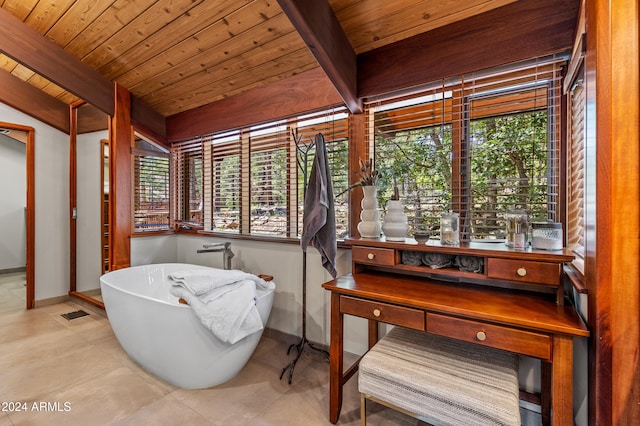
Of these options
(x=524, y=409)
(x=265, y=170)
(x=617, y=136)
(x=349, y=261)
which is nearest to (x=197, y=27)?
(x=265, y=170)

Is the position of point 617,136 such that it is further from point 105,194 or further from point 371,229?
point 105,194

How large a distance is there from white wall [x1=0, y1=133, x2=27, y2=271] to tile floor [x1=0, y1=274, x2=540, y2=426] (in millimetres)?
3375

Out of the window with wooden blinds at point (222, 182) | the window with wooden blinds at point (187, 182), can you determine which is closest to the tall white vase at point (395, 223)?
the window with wooden blinds at point (222, 182)

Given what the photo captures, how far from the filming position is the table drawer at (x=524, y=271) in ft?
4.07

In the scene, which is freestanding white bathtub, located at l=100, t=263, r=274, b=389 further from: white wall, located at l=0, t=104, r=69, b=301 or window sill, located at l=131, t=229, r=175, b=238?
white wall, located at l=0, t=104, r=69, b=301

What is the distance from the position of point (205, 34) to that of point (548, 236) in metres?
2.48

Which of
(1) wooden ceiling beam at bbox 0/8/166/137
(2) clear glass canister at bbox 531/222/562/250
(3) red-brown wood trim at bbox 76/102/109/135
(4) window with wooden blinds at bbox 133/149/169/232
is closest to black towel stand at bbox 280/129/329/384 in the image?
(2) clear glass canister at bbox 531/222/562/250

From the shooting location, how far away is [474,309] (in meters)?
1.20

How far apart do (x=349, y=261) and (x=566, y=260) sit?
4.18ft

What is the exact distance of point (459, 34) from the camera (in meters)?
1.71

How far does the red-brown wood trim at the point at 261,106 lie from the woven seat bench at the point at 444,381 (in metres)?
1.75

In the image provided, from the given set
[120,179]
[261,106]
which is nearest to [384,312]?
[261,106]

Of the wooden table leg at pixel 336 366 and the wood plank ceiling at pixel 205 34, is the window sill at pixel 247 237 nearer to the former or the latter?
the wooden table leg at pixel 336 366

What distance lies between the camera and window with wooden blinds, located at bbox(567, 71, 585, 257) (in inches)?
49.2
